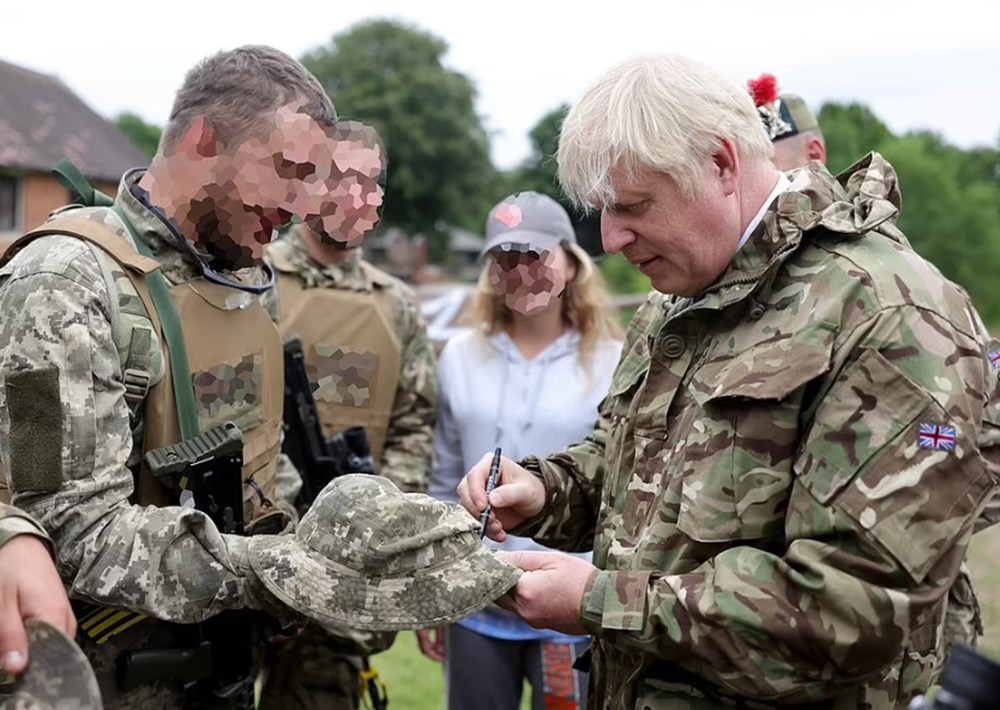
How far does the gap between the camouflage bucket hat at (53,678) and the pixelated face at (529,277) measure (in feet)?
8.18

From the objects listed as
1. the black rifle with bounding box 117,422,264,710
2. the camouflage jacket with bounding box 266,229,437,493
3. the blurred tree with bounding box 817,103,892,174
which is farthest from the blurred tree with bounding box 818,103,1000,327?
the black rifle with bounding box 117,422,264,710

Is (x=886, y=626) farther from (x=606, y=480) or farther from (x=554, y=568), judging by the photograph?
(x=606, y=480)

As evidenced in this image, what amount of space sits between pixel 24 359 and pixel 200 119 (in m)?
0.72

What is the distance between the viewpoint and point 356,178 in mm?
2695

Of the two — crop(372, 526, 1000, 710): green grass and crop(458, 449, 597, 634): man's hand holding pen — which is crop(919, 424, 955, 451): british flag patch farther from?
crop(372, 526, 1000, 710): green grass

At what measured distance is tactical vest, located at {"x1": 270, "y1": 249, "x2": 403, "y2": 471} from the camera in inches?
163

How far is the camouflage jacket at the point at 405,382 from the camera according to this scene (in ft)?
13.6

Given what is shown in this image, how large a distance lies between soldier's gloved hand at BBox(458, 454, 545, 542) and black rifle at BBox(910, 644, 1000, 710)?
48.7 inches

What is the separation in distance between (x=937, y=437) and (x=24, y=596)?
1.61m

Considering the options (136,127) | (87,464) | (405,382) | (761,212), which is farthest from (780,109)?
(136,127)

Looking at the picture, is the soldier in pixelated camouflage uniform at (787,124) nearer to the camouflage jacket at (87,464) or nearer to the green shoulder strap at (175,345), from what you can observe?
the green shoulder strap at (175,345)

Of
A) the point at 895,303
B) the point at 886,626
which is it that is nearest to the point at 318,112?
the point at 895,303

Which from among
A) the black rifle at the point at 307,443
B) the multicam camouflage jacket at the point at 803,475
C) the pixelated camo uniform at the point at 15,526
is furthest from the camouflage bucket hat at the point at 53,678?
the black rifle at the point at 307,443

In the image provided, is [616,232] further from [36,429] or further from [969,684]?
[36,429]
